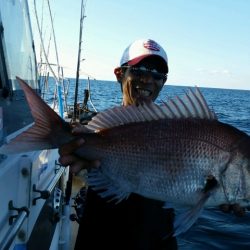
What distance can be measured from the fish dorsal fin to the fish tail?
0.89 feet

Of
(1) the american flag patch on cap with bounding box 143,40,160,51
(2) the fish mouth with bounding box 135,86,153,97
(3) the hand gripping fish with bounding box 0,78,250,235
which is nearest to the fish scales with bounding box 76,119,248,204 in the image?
(3) the hand gripping fish with bounding box 0,78,250,235

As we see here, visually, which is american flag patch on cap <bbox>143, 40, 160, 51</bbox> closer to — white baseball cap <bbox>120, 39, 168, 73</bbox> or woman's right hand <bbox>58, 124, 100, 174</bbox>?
white baseball cap <bbox>120, 39, 168, 73</bbox>

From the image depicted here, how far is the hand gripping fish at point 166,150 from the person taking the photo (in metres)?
2.45

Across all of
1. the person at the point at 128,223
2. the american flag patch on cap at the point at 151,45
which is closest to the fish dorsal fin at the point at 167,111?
the person at the point at 128,223

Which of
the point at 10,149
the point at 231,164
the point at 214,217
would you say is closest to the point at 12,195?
the point at 10,149

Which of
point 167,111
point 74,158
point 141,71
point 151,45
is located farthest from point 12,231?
point 151,45

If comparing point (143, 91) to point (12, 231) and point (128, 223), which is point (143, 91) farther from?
point (12, 231)

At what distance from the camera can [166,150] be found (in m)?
2.54

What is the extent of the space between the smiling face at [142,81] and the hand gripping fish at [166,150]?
71cm

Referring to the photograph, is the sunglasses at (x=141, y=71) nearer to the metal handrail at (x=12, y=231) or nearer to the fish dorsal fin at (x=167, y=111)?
the fish dorsal fin at (x=167, y=111)

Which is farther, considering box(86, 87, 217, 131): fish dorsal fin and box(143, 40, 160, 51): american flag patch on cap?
box(143, 40, 160, 51): american flag patch on cap

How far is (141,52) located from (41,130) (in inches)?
49.6

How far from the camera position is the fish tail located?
235cm

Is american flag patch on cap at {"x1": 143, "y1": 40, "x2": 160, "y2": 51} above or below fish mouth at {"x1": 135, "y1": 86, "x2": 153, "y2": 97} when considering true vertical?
above
